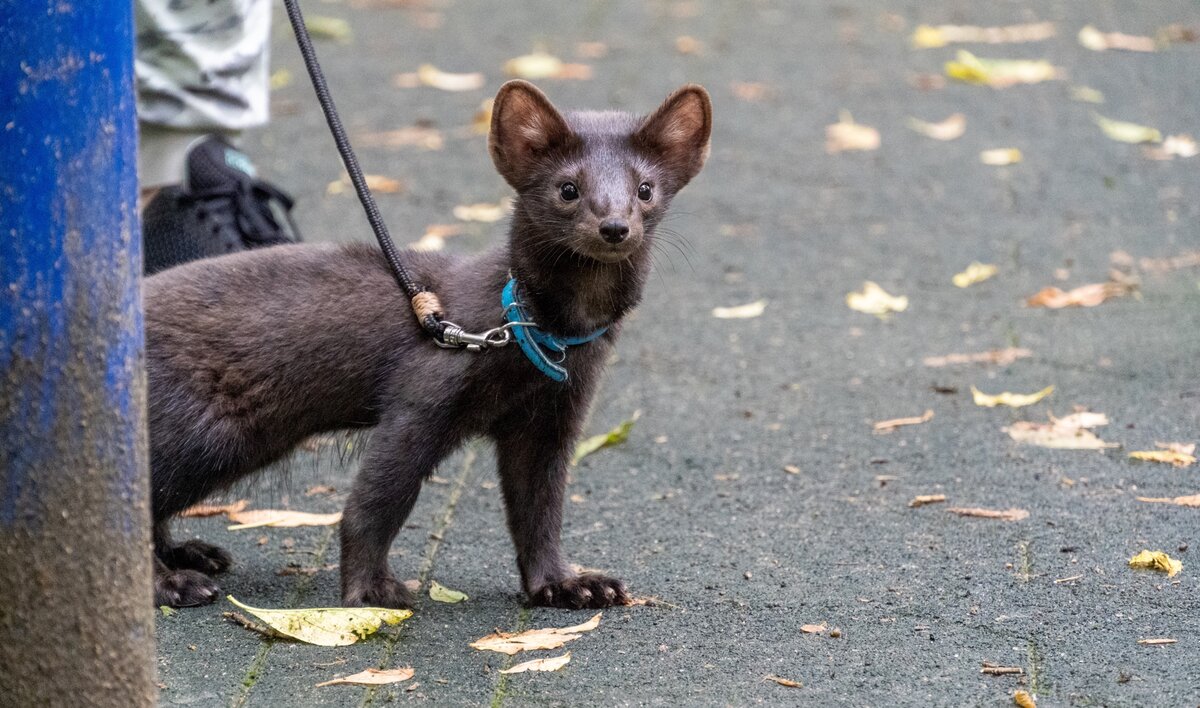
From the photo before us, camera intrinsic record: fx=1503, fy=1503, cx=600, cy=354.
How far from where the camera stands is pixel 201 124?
510 cm

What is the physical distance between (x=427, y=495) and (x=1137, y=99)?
5.01 metres

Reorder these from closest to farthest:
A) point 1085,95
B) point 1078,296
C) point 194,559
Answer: point 194,559 < point 1078,296 < point 1085,95

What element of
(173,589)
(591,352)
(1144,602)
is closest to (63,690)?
(173,589)

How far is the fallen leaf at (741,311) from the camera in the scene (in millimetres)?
5504

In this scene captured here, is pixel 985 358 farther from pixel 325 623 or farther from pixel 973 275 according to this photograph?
pixel 325 623

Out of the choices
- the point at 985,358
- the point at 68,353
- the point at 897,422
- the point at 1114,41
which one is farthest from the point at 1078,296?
the point at 68,353

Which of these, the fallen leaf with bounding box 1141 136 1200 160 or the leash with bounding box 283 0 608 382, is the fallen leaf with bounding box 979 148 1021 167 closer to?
the fallen leaf with bounding box 1141 136 1200 160

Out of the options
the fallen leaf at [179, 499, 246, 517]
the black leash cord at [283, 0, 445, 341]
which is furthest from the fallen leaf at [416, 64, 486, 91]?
the black leash cord at [283, 0, 445, 341]

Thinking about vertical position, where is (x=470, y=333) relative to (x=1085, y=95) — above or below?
above

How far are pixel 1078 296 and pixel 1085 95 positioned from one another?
2.63 m

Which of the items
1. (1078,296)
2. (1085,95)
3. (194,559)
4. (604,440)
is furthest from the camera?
(1085,95)

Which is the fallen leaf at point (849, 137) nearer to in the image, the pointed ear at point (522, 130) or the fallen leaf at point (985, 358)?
the fallen leaf at point (985, 358)

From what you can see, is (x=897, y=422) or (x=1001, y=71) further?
(x=1001, y=71)

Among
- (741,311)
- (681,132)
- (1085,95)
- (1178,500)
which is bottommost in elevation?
(741,311)
